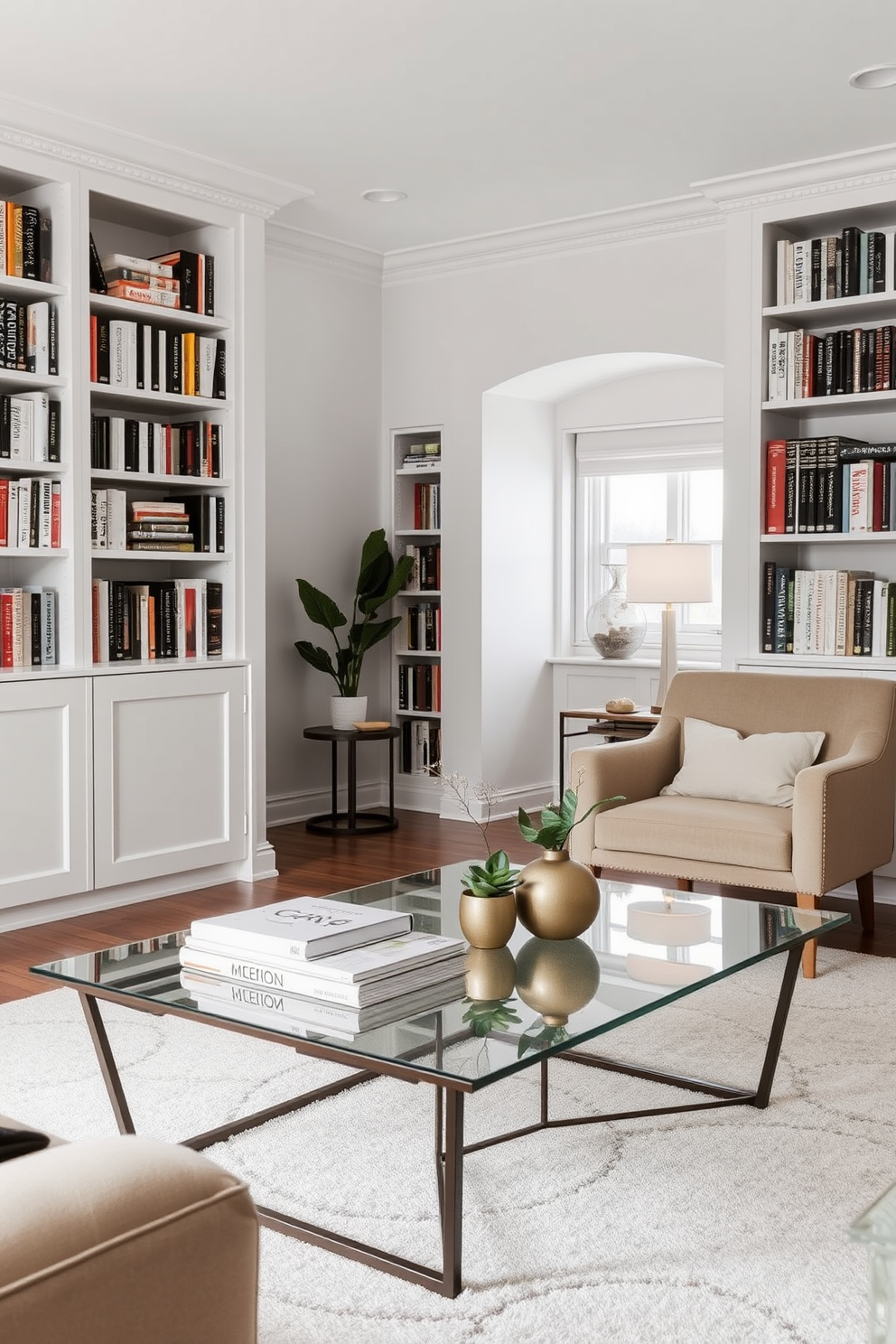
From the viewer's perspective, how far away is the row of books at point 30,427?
14.0 ft

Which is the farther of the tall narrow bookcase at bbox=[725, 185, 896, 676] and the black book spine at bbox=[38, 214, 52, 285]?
the tall narrow bookcase at bbox=[725, 185, 896, 676]

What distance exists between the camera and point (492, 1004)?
6.73ft

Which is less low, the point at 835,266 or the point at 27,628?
the point at 835,266

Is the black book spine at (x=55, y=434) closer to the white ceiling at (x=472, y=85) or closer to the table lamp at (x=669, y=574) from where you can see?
the white ceiling at (x=472, y=85)

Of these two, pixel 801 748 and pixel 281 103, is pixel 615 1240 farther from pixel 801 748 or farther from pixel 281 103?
pixel 281 103

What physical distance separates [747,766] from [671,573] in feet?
4.33

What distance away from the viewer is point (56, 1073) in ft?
9.39

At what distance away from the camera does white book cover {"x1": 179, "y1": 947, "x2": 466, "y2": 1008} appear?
1.98 m

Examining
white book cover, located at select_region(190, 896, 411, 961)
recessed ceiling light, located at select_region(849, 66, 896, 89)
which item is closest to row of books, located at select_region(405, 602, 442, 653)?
recessed ceiling light, located at select_region(849, 66, 896, 89)

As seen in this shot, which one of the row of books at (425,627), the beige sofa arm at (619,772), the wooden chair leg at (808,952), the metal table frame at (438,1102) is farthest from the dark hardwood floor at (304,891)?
the metal table frame at (438,1102)

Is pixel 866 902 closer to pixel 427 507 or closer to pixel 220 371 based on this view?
pixel 220 371

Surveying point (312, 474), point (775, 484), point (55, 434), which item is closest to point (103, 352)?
point (55, 434)

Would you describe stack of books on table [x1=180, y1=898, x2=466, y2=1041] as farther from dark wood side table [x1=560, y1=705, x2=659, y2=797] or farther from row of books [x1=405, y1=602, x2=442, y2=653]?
row of books [x1=405, y1=602, x2=442, y2=653]

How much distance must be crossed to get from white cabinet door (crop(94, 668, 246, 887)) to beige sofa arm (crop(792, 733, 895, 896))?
2204 millimetres
